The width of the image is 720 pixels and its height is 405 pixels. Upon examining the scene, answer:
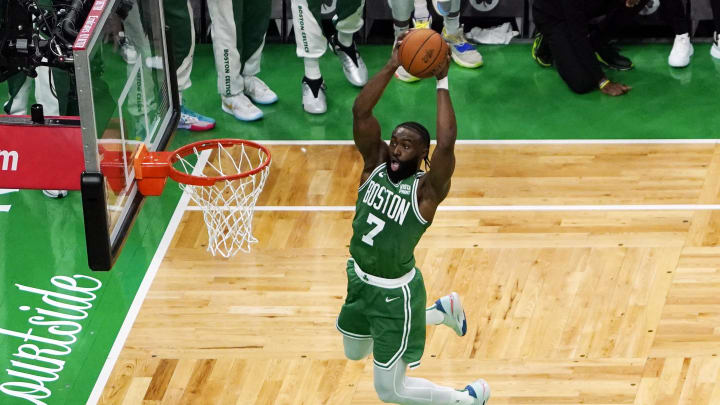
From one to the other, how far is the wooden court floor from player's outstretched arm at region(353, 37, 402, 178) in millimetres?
1479

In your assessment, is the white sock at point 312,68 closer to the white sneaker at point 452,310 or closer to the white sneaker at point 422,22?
the white sneaker at point 422,22

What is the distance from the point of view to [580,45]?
33.0 feet

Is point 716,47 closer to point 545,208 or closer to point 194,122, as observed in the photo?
point 545,208

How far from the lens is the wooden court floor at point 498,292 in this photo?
642 centimetres

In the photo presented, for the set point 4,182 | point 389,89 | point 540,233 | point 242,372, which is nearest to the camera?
point 4,182

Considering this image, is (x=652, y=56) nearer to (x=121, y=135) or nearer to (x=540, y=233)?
(x=540, y=233)

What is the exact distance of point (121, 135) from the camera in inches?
217

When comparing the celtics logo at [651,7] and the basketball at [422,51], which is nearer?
the basketball at [422,51]

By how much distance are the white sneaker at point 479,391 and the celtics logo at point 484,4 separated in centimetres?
580

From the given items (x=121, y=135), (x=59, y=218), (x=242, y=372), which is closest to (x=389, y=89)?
(x=59, y=218)

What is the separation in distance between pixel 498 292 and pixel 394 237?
6.39 feet

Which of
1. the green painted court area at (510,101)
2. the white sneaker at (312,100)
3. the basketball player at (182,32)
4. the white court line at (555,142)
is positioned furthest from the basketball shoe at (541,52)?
the basketball player at (182,32)

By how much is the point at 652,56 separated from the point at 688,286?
4.05 meters

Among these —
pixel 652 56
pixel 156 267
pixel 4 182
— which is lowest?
pixel 652 56
